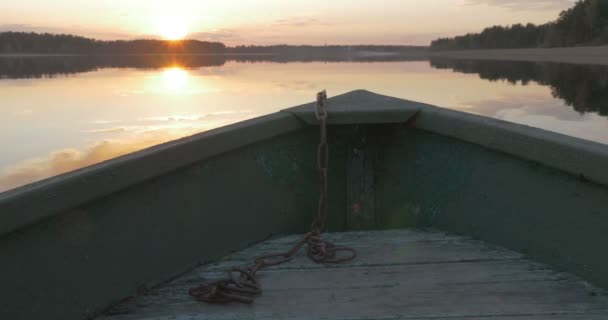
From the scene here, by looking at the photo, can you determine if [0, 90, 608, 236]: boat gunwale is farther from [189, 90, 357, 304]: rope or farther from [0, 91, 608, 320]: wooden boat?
[189, 90, 357, 304]: rope

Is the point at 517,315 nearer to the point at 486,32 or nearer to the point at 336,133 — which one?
the point at 336,133

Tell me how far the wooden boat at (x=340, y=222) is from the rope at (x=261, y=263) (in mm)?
43

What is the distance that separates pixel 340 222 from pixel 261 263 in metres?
0.93

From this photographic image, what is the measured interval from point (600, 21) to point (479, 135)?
76657 mm

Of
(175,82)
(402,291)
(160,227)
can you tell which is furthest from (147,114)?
(175,82)

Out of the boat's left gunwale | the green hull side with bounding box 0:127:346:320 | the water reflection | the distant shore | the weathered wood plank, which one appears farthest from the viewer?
the distant shore

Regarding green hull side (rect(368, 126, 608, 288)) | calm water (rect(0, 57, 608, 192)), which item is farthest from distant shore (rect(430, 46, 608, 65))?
green hull side (rect(368, 126, 608, 288))

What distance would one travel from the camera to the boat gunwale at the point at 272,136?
166cm

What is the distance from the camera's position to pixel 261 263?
2.30m

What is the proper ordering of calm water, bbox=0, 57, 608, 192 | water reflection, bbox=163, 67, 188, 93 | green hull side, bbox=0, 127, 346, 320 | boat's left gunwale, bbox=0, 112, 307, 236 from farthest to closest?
water reflection, bbox=163, 67, 188, 93 → calm water, bbox=0, 57, 608, 192 → green hull side, bbox=0, 127, 346, 320 → boat's left gunwale, bbox=0, 112, 307, 236

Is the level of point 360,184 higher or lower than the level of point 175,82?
lower

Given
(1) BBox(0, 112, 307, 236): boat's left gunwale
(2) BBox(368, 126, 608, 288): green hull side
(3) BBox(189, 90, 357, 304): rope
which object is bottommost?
(3) BBox(189, 90, 357, 304): rope

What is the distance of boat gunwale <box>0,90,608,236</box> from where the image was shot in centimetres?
166

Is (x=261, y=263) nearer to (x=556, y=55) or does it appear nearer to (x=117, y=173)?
(x=117, y=173)
